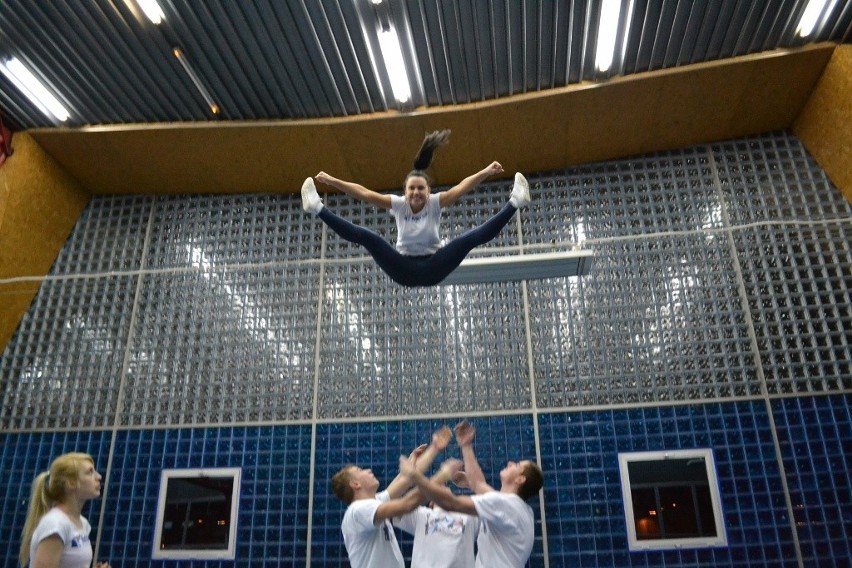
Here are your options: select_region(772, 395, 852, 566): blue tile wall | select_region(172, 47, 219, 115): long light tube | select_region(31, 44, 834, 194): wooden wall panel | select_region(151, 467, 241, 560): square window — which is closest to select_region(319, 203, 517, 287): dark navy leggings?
select_region(31, 44, 834, 194): wooden wall panel

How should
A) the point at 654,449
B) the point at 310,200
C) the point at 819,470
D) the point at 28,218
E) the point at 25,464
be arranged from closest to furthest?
the point at 310,200 → the point at 819,470 → the point at 654,449 → the point at 25,464 → the point at 28,218

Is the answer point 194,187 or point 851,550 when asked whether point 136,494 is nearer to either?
point 194,187

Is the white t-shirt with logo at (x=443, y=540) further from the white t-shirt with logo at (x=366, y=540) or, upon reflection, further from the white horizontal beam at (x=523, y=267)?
the white horizontal beam at (x=523, y=267)

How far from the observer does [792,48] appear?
5.42 m

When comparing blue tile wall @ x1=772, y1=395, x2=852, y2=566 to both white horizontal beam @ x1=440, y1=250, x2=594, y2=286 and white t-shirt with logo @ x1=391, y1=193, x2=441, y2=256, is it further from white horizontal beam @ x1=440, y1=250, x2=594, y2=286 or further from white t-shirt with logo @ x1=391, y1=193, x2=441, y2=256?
white t-shirt with logo @ x1=391, y1=193, x2=441, y2=256

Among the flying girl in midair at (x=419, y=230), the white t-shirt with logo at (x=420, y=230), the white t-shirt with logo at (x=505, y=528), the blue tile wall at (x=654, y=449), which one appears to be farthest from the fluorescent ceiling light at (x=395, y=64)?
the white t-shirt with logo at (x=505, y=528)

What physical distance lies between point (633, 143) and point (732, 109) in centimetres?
90

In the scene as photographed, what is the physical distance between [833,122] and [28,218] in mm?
7689

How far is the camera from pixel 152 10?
5.05 m

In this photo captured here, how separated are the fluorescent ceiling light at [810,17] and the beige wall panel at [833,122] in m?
0.35

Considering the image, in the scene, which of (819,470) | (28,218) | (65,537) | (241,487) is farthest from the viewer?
(28,218)

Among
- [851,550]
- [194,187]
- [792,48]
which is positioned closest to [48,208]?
[194,187]

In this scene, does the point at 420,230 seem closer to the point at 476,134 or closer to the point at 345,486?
the point at 345,486

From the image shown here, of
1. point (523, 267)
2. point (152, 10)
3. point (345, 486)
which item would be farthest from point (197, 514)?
point (152, 10)
